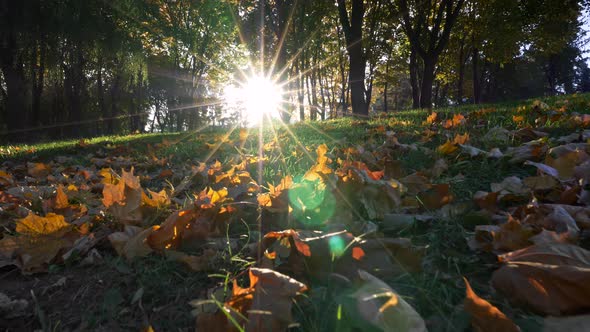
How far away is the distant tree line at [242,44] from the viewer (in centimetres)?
1469

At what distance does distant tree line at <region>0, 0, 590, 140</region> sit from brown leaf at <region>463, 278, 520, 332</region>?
11827 mm

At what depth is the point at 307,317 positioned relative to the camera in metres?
0.94

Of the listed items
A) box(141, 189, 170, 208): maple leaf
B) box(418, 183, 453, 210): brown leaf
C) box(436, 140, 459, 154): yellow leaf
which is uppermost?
box(436, 140, 459, 154): yellow leaf

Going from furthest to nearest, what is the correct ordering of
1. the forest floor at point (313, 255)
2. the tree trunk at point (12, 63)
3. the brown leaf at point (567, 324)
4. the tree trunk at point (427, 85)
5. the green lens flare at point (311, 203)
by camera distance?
the tree trunk at point (427, 85)
the tree trunk at point (12, 63)
the green lens flare at point (311, 203)
the forest floor at point (313, 255)
the brown leaf at point (567, 324)

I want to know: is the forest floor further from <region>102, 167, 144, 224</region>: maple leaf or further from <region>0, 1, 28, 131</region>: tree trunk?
<region>0, 1, 28, 131</region>: tree trunk

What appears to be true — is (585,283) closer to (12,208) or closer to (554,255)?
(554,255)

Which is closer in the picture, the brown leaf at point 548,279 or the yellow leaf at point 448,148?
the brown leaf at point 548,279

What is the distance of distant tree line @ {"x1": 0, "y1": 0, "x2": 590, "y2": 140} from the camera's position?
Answer: 48.2 ft

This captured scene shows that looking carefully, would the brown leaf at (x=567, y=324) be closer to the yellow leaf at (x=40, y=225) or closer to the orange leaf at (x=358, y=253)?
the orange leaf at (x=358, y=253)

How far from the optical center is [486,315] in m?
0.76

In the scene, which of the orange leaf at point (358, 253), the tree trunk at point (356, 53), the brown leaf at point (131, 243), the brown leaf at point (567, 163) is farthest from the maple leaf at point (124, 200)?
the tree trunk at point (356, 53)

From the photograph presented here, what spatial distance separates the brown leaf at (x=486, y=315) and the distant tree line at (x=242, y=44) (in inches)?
466

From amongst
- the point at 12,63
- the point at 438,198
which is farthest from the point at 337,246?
the point at 12,63

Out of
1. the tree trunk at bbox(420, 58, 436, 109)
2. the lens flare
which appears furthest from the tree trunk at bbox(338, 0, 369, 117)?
the lens flare
